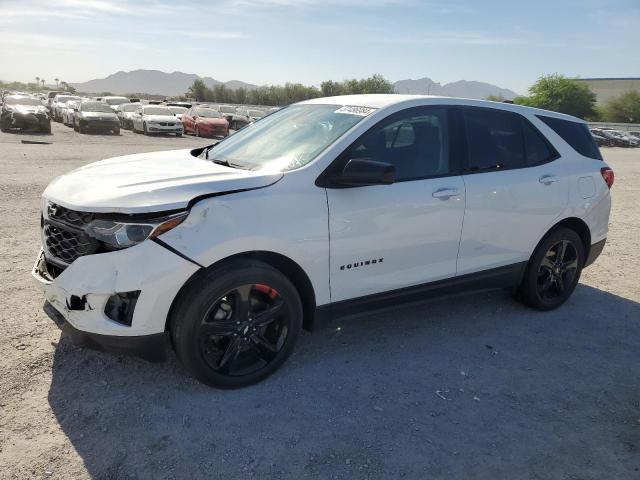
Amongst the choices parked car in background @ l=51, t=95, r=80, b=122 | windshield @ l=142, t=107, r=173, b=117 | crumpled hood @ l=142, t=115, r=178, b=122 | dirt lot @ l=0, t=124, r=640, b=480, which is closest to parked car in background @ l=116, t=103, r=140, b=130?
windshield @ l=142, t=107, r=173, b=117

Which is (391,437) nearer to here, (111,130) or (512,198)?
(512,198)

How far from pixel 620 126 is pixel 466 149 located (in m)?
76.3

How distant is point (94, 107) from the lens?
25438mm

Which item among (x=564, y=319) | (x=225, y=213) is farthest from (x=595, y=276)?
(x=225, y=213)

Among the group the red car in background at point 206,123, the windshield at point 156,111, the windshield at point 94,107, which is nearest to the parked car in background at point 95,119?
the windshield at point 94,107

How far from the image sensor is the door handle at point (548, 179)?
→ 444 cm

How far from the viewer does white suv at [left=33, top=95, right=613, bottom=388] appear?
290cm

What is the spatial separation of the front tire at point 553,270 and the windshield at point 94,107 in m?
24.9

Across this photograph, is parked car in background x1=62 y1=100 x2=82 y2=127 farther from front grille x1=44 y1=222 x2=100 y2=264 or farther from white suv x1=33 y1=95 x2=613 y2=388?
white suv x1=33 y1=95 x2=613 y2=388

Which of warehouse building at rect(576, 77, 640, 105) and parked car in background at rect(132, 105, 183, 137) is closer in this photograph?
parked car in background at rect(132, 105, 183, 137)

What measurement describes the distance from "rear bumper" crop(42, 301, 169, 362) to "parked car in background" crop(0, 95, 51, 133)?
898 inches

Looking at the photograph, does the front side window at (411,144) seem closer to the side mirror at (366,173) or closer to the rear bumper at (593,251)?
the side mirror at (366,173)

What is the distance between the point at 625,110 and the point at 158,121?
84.8 m

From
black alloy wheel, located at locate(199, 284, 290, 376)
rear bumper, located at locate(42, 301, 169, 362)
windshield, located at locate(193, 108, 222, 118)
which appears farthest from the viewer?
windshield, located at locate(193, 108, 222, 118)
